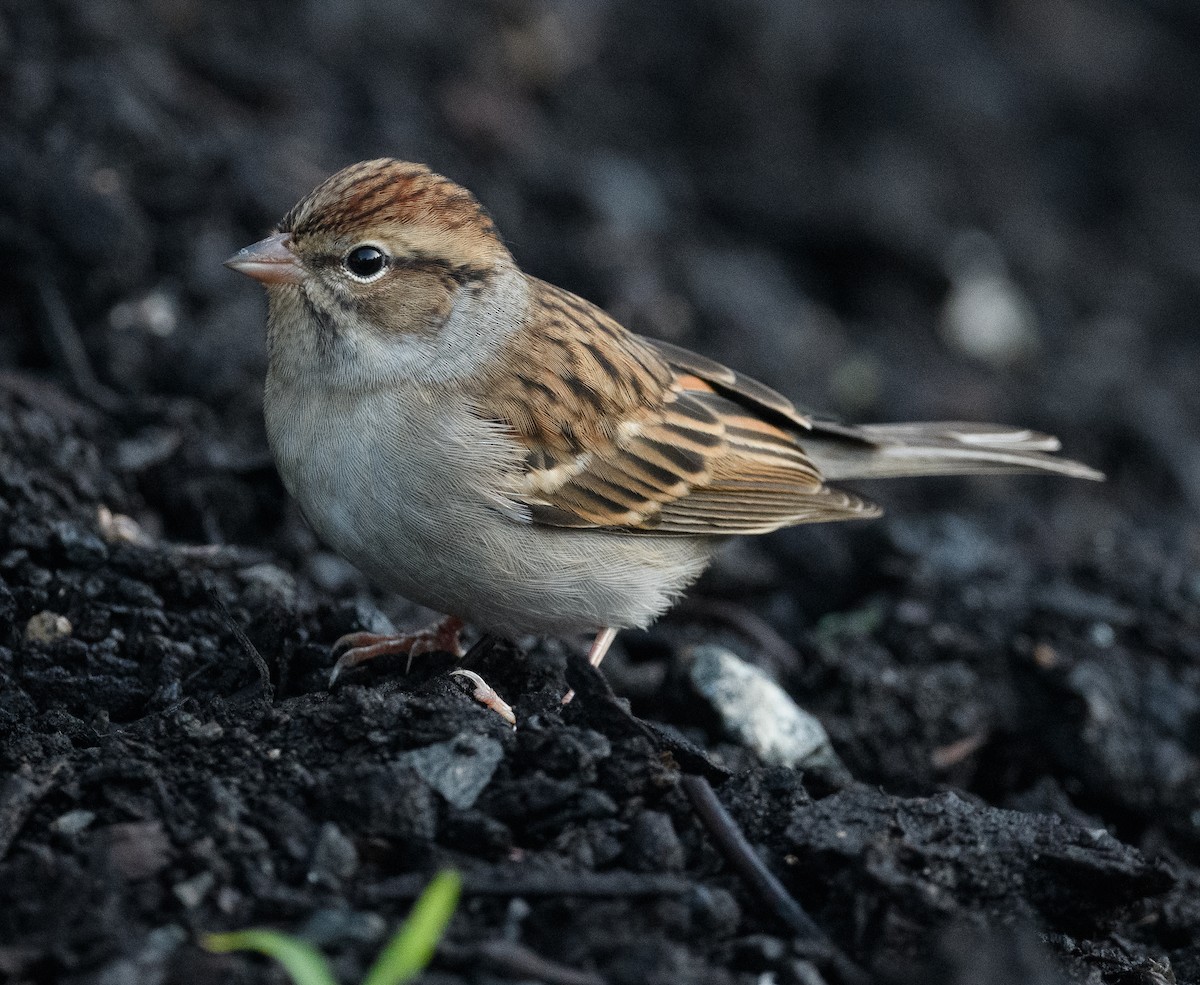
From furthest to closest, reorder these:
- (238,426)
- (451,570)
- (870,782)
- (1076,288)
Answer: (1076,288) → (238,426) → (870,782) → (451,570)

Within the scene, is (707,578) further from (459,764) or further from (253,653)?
(459,764)

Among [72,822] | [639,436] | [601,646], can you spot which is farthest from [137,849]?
[639,436]

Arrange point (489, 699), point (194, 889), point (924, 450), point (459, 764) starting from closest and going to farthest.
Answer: point (194, 889) < point (459, 764) < point (489, 699) < point (924, 450)

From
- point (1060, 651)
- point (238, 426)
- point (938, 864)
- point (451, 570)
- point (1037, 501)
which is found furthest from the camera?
point (1037, 501)

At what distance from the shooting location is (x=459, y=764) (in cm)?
370

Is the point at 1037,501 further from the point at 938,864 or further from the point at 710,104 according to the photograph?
the point at 938,864

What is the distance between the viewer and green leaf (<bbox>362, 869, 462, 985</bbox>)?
2.94 metres

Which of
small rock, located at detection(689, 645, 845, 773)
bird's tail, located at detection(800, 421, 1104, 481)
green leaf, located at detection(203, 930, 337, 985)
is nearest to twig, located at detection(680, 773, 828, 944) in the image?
green leaf, located at detection(203, 930, 337, 985)

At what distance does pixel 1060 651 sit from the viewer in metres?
5.89

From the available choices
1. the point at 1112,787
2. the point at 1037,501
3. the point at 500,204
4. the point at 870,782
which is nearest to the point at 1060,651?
the point at 1112,787

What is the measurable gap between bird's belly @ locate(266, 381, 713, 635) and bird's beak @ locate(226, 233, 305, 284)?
0.39 m

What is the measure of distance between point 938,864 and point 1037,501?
4.48 meters

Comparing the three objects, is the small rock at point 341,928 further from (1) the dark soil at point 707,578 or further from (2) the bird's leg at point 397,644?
(2) the bird's leg at point 397,644

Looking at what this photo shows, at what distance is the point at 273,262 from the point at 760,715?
7.37 feet
